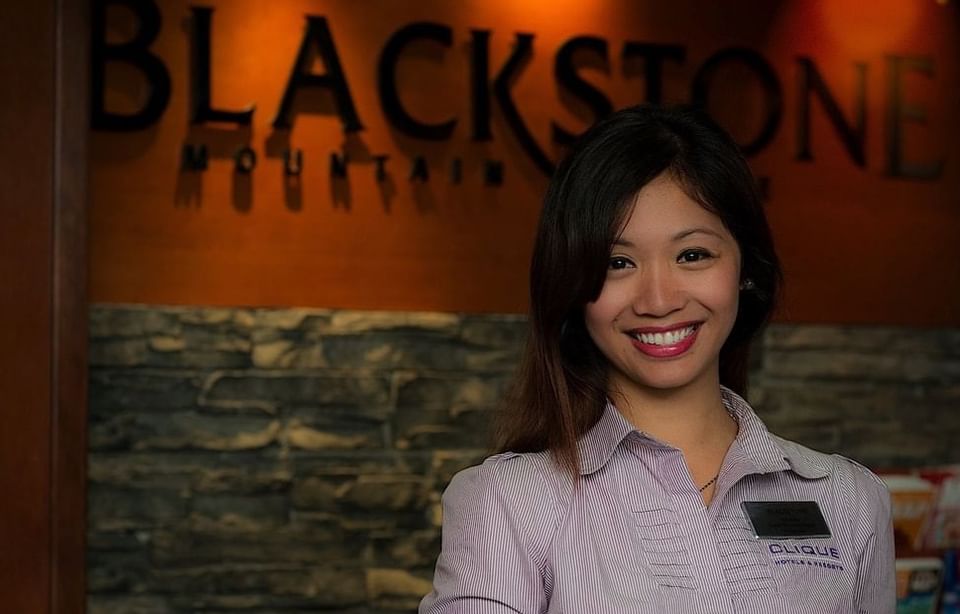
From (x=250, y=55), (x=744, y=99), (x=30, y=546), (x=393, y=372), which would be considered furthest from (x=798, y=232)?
(x=30, y=546)

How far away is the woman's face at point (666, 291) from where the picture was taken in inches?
71.8

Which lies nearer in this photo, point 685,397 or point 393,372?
point 685,397

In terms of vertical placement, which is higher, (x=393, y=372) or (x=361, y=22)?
(x=361, y=22)

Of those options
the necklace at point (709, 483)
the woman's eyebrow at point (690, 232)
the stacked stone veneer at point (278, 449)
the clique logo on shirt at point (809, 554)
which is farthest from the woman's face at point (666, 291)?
the stacked stone veneer at point (278, 449)

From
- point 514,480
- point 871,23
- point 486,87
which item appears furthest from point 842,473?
point 871,23

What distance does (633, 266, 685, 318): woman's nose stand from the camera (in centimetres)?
181

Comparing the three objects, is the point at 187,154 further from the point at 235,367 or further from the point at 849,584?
the point at 849,584

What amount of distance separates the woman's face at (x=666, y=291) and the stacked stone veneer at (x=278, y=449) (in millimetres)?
1974

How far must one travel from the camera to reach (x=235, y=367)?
12.2ft

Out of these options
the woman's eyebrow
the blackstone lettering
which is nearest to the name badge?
the woman's eyebrow

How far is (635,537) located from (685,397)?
0.23 m

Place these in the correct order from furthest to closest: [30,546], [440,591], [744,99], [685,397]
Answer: [744,99] < [30,546] < [685,397] < [440,591]

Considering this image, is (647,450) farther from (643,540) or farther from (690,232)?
(690,232)

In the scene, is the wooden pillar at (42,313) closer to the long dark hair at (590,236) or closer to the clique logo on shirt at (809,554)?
the long dark hair at (590,236)
